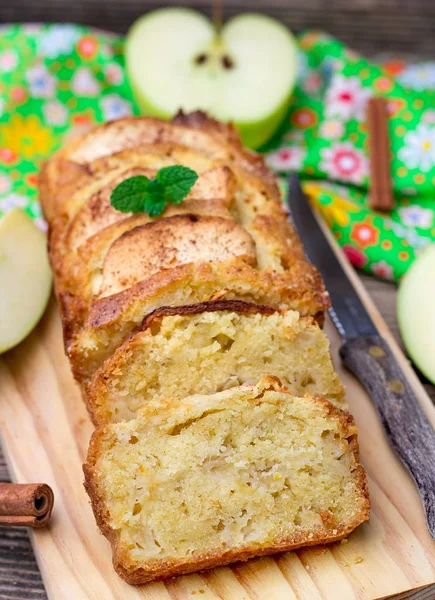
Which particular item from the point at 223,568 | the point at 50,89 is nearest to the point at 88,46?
the point at 50,89

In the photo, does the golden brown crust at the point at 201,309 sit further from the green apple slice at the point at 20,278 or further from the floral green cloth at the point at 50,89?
the floral green cloth at the point at 50,89

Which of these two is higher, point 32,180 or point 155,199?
point 155,199

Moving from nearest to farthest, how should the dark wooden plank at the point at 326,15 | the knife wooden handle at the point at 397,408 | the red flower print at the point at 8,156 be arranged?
the knife wooden handle at the point at 397,408
the red flower print at the point at 8,156
the dark wooden plank at the point at 326,15

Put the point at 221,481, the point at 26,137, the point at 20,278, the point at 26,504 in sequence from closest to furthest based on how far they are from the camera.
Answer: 1. the point at 221,481
2. the point at 26,504
3. the point at 20,278
4. the point at 26,137

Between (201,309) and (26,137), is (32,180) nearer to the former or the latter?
(26,137)

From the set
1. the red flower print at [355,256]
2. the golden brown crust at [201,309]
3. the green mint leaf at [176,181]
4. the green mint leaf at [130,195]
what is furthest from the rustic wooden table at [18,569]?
the red flower print at [355,256]
